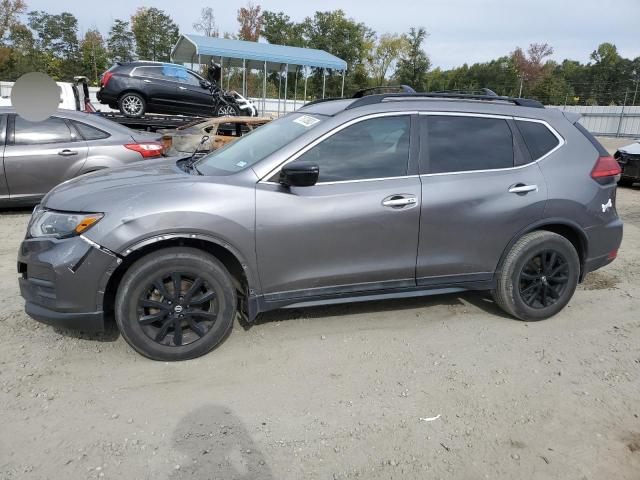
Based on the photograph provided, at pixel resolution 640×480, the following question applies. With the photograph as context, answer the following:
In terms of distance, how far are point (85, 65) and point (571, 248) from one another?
159 ft

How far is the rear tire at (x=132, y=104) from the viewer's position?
13.1 m

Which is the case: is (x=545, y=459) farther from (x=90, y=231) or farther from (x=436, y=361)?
(x=90, y=231)

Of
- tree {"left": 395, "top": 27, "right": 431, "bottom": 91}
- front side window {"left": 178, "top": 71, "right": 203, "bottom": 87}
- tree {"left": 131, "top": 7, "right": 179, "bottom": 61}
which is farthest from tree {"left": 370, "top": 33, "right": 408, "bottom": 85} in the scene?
front side window {"left": 178, "top": 71, "right": 203, "bottom": 87}

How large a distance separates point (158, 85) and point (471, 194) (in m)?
11.9

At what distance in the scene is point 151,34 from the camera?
4875 centimetres

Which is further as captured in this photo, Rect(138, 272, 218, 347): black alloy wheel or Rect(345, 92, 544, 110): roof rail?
Rect(345, 92, 544, 110): roof rail

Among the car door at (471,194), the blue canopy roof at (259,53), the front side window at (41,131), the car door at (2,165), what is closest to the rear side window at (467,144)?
the car door at (471,194)

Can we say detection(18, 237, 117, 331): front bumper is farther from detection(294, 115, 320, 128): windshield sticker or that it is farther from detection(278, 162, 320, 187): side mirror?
detection(294, 115, 320, 128): windshield sticker

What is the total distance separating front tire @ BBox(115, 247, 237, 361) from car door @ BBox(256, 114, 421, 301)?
0.34 meters

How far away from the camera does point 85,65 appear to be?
1720 inches

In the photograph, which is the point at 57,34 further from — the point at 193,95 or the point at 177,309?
the point at 177,309

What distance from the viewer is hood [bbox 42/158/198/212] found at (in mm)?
3121

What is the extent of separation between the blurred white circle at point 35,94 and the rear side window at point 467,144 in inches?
164

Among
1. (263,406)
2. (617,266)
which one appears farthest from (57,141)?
(617,266)
